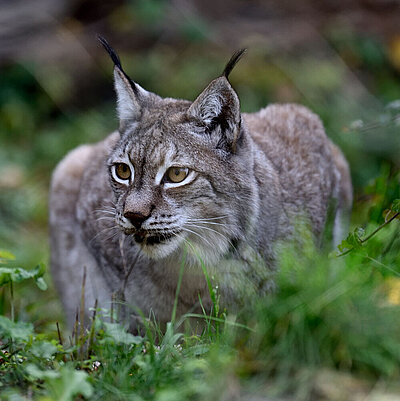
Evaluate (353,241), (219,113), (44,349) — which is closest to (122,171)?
(219,113)

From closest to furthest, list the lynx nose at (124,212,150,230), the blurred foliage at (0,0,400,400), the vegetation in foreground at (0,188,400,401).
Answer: the vegetation in foreground at (0,188,400,401) → the blurred foliage at (0,0,400,400) → the lynx nose at (124,212,150,230)

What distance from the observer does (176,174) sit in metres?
4.45

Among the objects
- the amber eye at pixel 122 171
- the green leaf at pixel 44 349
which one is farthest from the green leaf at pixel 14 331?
the amber eye at pixel 122 171

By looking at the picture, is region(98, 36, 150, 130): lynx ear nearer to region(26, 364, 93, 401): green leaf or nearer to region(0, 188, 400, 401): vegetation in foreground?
region(0, 188, 400, 401): vegetation in foreground

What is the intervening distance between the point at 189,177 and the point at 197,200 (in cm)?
16

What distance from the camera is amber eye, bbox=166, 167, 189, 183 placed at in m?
4.43

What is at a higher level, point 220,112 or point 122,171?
point 220,112

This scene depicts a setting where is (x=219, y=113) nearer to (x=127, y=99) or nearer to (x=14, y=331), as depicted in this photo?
(x=127, y=99)

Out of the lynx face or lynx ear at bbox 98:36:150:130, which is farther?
lynx ear at bbox 98:36:150:130

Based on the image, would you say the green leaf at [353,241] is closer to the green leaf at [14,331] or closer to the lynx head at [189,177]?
the lynx head at [189,177]

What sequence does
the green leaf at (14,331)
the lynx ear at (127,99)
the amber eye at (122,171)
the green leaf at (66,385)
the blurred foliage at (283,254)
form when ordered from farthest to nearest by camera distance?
1. the lynx ear at (127,99)
2. the amber eye at (122,171)
3. the green leaf at (14,331)
4. the blurred foliage at (283,254)
5. the green leaf at (66,385)

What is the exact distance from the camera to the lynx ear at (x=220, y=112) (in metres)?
4.45

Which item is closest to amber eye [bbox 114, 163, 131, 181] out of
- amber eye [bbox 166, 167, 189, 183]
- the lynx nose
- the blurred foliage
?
amber eye [bbox 166, 167, 189, 183]

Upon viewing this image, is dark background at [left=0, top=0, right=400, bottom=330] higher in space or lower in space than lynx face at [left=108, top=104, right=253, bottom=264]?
higher
